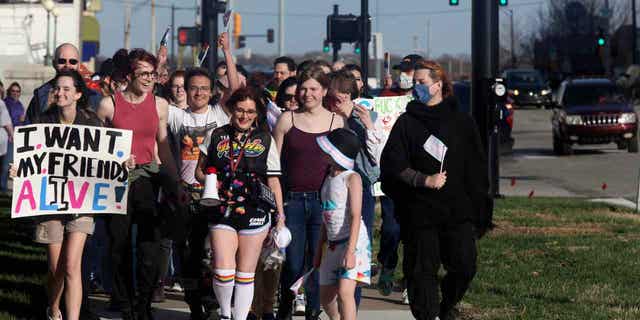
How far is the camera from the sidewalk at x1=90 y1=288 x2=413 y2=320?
383 inches

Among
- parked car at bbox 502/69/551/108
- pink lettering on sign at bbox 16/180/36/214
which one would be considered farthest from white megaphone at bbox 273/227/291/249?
parked car at bbox 502/69/551/108

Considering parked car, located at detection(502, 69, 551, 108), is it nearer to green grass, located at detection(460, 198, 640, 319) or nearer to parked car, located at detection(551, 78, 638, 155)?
parked car, located at detection(551, 78, 638, 155)

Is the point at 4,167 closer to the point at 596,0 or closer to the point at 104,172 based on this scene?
the point at 104,172

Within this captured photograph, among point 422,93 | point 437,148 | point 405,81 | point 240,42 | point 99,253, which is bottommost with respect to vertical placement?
point 99,253

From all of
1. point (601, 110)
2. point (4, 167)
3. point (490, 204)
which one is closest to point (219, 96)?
point (490, 204)

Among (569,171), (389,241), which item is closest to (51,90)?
(389,241)

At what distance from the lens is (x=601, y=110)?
3195cm

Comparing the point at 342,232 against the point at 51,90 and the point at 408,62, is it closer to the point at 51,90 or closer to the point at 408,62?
the point at 51,90

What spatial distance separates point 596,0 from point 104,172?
90.3 meters

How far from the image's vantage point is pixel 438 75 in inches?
327

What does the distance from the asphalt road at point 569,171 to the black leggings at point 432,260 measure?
13406 mm

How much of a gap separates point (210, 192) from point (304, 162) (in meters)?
0.82

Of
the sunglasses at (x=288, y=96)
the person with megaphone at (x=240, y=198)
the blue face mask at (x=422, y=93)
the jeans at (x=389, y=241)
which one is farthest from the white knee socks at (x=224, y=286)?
the jeans at (x=389, y=241)

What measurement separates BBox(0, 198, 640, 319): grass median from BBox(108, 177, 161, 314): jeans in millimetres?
727
